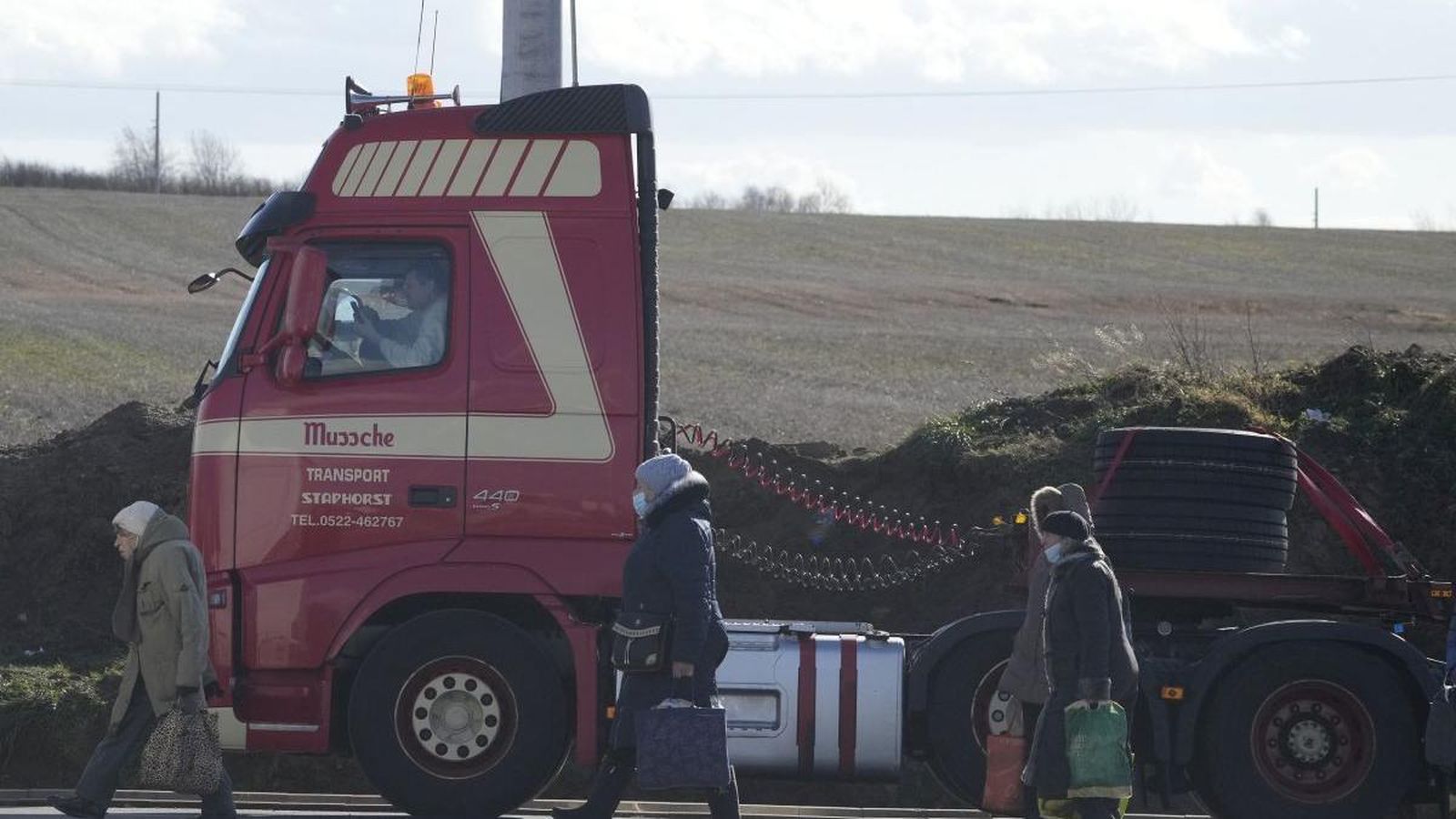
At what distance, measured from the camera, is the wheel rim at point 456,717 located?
8.66 m

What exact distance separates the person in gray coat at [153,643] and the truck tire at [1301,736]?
4.94 meters

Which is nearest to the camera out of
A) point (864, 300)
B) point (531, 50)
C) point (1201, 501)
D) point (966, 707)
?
point (966, 707)

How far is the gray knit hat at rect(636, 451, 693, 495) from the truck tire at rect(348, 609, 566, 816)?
1.40m

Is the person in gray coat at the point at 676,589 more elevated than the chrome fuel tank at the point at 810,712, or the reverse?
the person in gray coat at the point at 676,589

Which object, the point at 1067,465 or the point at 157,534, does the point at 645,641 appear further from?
the point at 1067,465

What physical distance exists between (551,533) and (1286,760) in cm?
393

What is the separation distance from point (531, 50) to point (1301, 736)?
6408 mm

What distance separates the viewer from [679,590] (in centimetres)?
771

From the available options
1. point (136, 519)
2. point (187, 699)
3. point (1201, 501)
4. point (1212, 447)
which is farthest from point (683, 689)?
point (1212, 447)

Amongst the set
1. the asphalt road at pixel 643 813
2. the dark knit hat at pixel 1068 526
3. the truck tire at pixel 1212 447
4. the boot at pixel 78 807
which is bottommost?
the asphalt road at pixel 643 813

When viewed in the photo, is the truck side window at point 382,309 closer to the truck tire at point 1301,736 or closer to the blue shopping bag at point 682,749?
the blue shopping bag at point 682,749

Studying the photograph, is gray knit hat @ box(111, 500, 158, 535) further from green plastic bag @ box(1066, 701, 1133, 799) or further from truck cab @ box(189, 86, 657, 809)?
green plastic bag @ box(1066, 701, 1133, 799)

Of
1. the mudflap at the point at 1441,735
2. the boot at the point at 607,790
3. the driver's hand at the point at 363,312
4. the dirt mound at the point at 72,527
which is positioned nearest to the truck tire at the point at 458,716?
the boot at the point at 607,790

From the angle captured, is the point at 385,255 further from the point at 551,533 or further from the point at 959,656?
the point at 959,656
